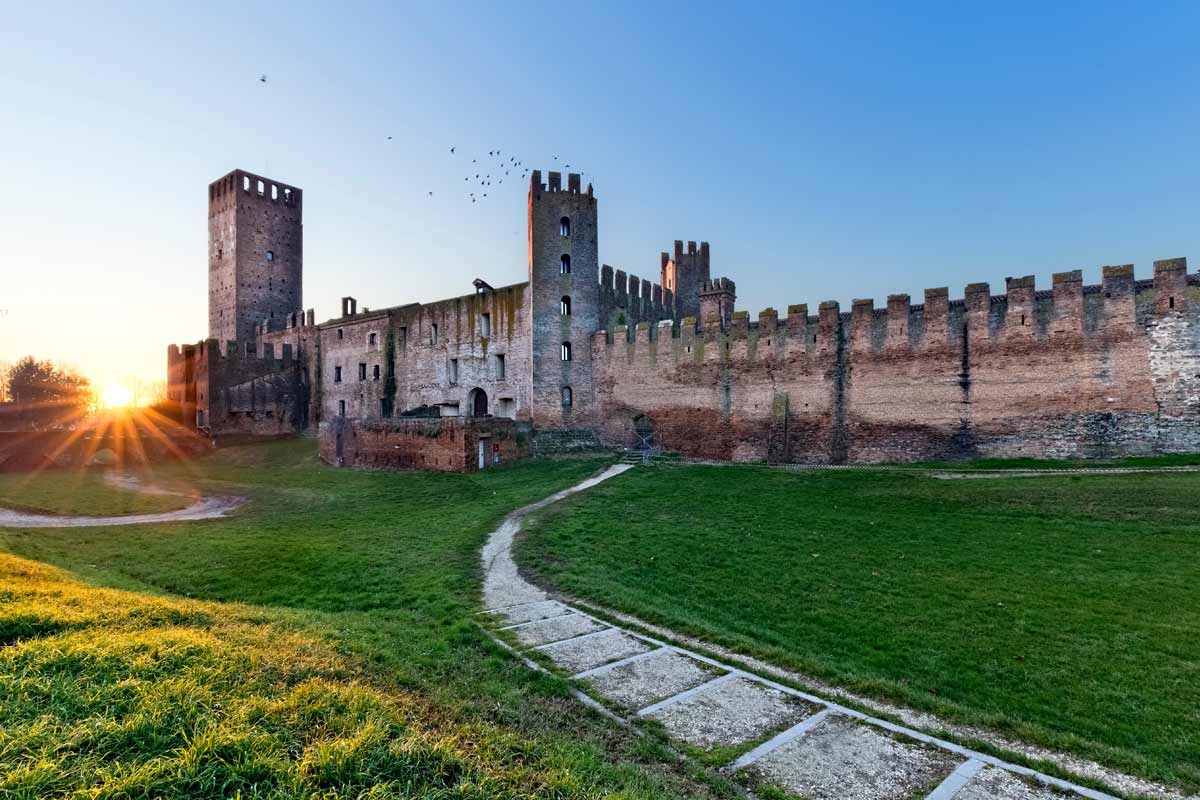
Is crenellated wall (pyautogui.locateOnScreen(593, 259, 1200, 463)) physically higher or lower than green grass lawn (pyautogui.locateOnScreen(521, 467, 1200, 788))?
higher

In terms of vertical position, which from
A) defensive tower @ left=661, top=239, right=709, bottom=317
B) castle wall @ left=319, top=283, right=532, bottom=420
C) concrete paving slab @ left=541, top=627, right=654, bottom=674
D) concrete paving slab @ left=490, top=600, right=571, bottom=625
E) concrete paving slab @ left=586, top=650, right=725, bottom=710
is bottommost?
concrete paving slab @ left=490, top=600, right=571, bottom=625

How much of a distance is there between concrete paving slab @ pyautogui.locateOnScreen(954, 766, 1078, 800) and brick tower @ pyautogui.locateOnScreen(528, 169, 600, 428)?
958 inches

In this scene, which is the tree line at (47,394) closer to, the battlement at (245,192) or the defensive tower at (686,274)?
the battlement at (245,192)

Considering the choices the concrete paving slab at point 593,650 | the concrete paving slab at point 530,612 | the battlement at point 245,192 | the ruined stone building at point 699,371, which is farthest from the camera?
the battlement at point 245,192

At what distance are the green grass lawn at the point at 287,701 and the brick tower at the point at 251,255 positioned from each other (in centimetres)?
4248

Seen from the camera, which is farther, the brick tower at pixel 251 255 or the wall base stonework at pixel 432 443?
the brick tower at pixel 251 255

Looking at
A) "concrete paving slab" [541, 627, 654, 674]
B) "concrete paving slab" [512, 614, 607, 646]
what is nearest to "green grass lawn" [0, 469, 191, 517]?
"concrete paving slab" [512, 614, 607, 646]

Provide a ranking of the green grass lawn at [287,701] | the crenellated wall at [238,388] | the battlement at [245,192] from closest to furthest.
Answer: the green grass lawn at [287,701] → the crenellated wall at [238,388] → the battlement at [245,192]

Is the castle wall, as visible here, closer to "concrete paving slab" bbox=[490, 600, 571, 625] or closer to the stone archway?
the stone archway

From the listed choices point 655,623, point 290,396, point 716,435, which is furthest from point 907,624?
point 290,396

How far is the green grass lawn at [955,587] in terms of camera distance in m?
5.34

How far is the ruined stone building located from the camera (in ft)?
58.0

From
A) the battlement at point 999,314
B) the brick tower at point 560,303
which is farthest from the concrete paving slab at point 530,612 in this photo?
the brick tower at point 560,303

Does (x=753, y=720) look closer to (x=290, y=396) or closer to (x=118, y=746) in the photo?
(x=118, y=746)
